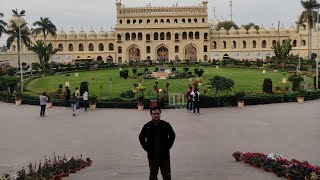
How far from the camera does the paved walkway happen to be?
11102 mm

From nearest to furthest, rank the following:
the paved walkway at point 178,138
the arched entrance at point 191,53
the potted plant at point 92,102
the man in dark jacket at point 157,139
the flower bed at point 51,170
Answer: the man in dark jacket at point 157,139, the flower bed at point 51,170, the paved walkway at point 178,138, the potted plant at point 92,102, the arched entrance at point 191,53

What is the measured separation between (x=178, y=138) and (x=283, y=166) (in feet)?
19.4

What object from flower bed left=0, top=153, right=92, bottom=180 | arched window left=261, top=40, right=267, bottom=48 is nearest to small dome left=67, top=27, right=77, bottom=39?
arched window left=261, top=40, right=267, bottom=48

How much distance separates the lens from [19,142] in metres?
15.6

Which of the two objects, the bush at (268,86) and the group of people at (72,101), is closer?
the group of people at (72,101)

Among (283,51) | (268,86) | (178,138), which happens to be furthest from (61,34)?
(178,138)

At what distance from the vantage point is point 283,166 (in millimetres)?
10125

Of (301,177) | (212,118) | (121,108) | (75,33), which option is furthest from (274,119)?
(75,33)

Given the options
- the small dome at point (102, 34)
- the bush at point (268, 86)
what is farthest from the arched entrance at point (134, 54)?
the bush at point (268, 86)

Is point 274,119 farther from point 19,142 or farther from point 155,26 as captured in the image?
point 155,26

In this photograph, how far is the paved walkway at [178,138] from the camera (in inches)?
437

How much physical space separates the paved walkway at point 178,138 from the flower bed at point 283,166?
0.23 metres

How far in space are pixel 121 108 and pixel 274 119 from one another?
371 inches

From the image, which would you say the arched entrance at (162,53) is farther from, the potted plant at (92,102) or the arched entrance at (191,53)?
the potted plant at (92,102)
